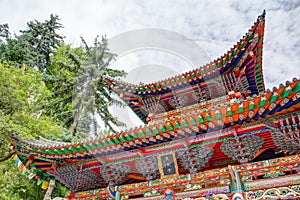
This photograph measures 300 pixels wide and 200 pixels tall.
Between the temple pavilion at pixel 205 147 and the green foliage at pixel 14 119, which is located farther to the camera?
the green foliage at pixel 14 119

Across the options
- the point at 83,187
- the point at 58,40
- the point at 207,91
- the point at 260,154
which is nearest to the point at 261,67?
the point at 207,91

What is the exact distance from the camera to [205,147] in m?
5.54

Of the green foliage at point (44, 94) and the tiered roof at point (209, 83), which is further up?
the green foliage at point (44, 94)

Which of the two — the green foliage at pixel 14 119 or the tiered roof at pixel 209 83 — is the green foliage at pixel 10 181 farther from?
the tiered roof at pixel 209 83

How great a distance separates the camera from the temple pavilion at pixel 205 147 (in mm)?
4535

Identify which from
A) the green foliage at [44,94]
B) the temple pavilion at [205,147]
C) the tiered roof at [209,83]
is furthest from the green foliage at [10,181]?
the tiered roof at [209,83]

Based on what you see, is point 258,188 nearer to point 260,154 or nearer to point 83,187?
point 260,154

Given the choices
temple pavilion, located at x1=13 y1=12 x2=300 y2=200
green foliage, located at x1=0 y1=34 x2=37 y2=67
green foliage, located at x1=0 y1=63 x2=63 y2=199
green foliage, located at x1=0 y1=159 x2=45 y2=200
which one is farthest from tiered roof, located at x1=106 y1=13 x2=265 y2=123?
green foliage, located at x1=0 y1=34 x2=37 y2=67

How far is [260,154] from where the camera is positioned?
18.4 ft

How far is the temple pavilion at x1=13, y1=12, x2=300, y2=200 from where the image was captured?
4535 millimetres

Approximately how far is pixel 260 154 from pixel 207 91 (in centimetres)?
318

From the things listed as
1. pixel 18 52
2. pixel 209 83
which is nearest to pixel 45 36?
pixel 18 52

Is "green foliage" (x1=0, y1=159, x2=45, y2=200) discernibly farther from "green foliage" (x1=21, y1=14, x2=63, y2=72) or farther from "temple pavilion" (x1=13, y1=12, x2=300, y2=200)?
"green foliage" (x1=21, y1=14, x2=63, y2=72)

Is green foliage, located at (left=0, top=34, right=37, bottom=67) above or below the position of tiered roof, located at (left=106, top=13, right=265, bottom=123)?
above
